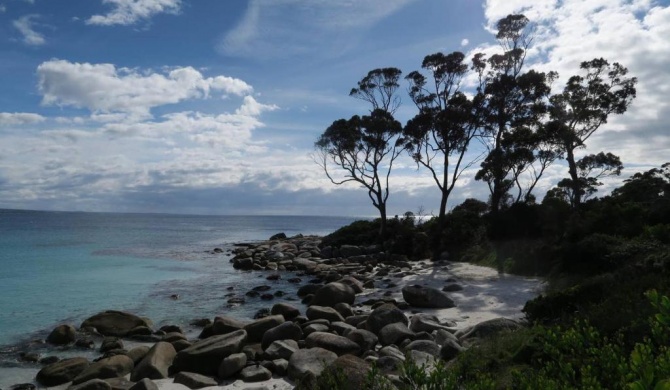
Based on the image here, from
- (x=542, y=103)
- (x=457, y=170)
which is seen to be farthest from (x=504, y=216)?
(x=542, y=103)

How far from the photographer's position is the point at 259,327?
13586 millimetres

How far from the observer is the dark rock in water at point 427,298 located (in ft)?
55.0

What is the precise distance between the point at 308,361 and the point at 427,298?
7489mm

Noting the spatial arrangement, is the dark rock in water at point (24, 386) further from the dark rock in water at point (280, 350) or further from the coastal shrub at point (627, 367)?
the coastal shrub at point (627, 367)

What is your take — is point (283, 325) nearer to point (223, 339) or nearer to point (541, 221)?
point (223, 339)

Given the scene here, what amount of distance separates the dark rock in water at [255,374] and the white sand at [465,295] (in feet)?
0.49

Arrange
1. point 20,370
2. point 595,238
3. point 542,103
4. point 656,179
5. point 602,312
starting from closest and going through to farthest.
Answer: point 602,312, point 20,370, point 595,238, point 542,103, point 656,179

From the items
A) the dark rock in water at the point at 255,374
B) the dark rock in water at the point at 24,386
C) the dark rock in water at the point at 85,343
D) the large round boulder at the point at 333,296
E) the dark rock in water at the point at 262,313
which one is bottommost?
the dark rock in water at the point at 24,386

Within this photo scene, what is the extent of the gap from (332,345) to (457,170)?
23.0 m

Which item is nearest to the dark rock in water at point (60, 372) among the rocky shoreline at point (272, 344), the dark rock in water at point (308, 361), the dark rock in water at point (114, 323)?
the rocky shoreline at point (272, 344)

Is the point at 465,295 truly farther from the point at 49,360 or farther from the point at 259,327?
the point at 49,360

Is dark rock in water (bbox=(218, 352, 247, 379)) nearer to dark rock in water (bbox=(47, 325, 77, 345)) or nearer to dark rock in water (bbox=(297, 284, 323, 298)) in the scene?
dark rock in water (bbox=(47, 325, 77, 345))

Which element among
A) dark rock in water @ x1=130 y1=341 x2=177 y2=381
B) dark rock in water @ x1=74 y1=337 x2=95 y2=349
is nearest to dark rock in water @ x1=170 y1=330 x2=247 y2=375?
dark rock in water @ x1=130 y1=341 x2=177 y2=381

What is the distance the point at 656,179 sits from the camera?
128 feet
